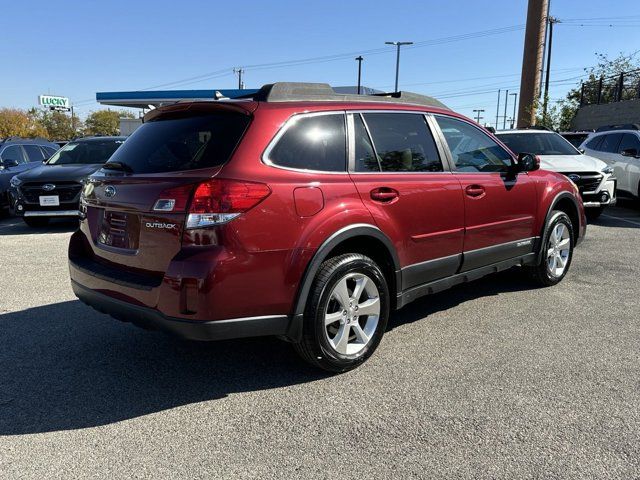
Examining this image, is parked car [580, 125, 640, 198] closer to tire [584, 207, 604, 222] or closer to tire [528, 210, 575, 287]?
tire [584, 207, 604, 222]

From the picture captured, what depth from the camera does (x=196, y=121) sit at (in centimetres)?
338

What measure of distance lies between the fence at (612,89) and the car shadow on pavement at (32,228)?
1008 inches

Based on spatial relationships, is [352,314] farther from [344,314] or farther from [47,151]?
[47,151]

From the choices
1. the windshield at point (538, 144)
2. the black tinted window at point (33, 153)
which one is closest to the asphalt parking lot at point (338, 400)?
the windshield at point (538, 144)

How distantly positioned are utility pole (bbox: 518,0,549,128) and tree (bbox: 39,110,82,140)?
2764 inches

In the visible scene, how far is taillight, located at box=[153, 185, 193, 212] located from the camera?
2945mm

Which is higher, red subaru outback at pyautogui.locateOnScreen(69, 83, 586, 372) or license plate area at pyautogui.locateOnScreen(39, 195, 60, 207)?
red subaru outback at pyautogui.locateOnScreen(69, 83, 586, 372)

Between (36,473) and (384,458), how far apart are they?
5.47 feet

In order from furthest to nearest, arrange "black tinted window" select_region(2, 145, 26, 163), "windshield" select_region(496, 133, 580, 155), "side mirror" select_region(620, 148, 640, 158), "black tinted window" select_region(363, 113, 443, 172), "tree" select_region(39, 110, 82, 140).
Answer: "tree" select_region(39, 110, 82, 140)
"black tinted window" select_region(2, 145, 26, 163)
"side mirror" select_region(620, 148, 640, 158)
"windshield" select_region(496, 133, 580, 155)
"black tinted window" select_region(363, 113, 443, 172)

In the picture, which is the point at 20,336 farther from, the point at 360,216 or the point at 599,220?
the point at 599,220

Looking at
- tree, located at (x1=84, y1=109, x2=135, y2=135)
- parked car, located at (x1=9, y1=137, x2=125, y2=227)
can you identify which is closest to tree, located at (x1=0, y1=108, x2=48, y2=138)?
tree, located at (x1=84, y1=109, x2=135, y2=135)

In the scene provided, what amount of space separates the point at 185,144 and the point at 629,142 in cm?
1156

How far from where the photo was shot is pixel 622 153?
1123 cm

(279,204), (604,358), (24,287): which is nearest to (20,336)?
(24,287)
